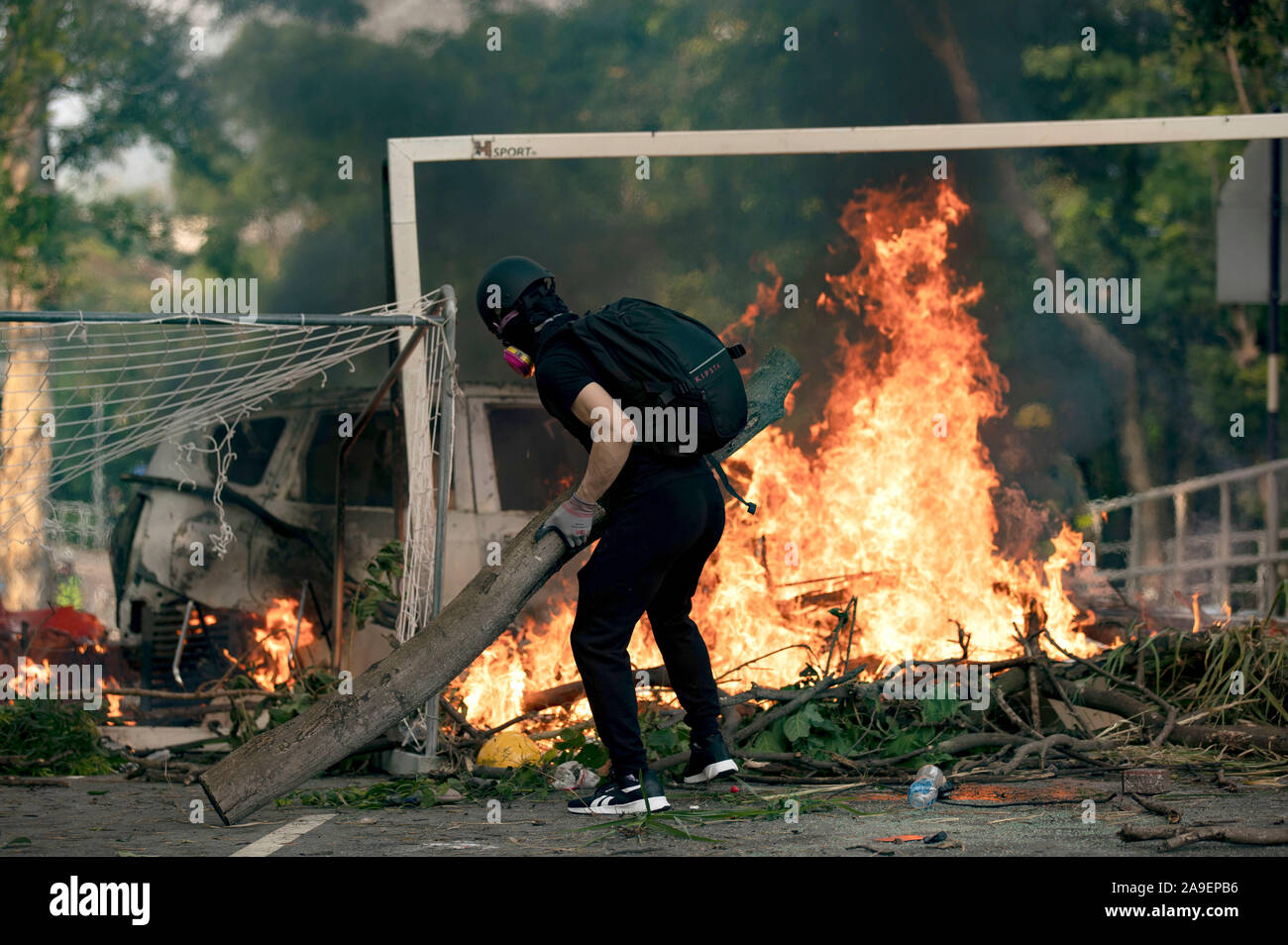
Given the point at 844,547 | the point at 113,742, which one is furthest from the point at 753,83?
the point at 113,742

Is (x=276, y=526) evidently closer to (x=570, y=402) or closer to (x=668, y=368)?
(x=570, y=402)

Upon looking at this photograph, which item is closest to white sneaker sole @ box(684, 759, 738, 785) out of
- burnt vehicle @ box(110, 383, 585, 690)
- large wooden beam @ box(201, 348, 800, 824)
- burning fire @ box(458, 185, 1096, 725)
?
large wooden beam @ box(201, 348, 800, 824)

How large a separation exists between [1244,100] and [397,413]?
386 inches

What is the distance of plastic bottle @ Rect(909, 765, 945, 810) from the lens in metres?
5.11

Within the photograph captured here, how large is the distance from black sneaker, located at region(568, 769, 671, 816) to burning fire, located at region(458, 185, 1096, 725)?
2.86 meters

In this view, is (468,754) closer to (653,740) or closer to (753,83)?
(653,740)

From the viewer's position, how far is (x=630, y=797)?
4.95 metres

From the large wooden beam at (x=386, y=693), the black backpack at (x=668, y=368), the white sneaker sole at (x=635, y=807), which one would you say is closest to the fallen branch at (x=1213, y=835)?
the white sneaker sole at (x=635, y=807)

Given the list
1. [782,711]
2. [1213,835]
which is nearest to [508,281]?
[782,711]

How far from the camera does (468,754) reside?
655 cm

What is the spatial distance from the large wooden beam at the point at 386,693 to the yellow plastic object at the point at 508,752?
1.33 m

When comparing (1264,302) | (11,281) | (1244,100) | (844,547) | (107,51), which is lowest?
Answer: (844,547)

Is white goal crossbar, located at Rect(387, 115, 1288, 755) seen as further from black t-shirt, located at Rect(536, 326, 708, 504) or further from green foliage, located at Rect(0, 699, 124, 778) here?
black t-shirt, located at Rect(536, 326, 708, 504)
